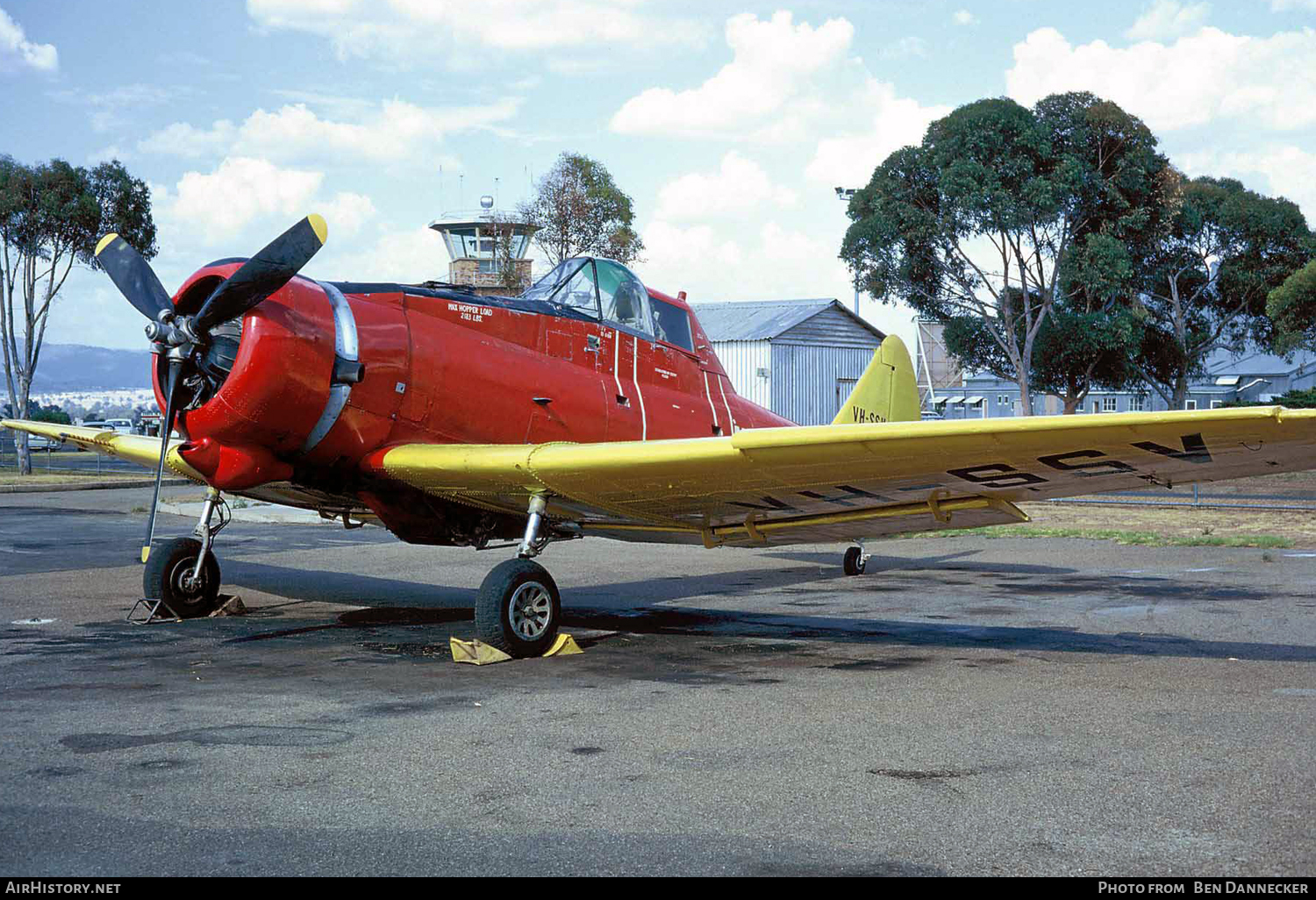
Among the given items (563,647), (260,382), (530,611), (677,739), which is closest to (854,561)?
(563,647)

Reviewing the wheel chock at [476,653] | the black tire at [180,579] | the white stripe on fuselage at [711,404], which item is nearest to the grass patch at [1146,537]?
the white stripe on fuselage at [711,404]

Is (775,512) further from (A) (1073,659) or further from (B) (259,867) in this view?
(B) (259,867)

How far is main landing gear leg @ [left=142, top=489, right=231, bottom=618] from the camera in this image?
9.27 meters

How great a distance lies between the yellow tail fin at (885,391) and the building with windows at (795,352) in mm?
30950

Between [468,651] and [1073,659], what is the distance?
399 centimetres

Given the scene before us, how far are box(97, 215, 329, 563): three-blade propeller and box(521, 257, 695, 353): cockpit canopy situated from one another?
235 centimetres

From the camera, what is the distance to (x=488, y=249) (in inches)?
1502

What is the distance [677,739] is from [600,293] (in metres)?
5.05

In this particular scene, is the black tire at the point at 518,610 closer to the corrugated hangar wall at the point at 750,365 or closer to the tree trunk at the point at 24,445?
the tree trunk at the point at 24,445

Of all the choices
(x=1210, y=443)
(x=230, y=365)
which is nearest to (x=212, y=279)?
(x=230, y=365)

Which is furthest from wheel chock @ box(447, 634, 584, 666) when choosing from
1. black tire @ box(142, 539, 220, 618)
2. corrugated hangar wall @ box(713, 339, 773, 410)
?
corrugated hangar wall @ box(713, 339, 773, 410)

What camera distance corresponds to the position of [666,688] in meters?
6.55
